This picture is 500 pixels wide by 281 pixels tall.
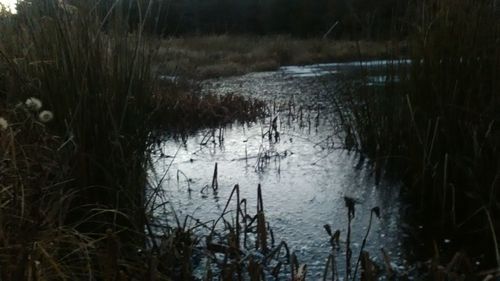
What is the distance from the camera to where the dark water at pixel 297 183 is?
2422 mm

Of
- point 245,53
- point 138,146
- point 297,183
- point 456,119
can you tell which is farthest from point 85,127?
point 245,53

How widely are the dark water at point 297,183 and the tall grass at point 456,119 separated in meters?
0.21

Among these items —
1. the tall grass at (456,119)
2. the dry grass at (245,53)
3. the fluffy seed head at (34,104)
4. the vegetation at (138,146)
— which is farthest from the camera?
the dry grass at (245,53)

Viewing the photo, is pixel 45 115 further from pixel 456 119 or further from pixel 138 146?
pixel 456 119

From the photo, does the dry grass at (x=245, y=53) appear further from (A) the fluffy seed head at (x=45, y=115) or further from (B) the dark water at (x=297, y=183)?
(A) the fluffy seed head at (x=45, y=115)

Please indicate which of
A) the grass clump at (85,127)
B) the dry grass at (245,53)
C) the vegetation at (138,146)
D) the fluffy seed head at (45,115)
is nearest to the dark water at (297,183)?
the vegetation at (138,146)

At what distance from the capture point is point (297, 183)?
3.23m

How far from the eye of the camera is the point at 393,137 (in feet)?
10.5

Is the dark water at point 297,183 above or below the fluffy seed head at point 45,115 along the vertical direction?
below

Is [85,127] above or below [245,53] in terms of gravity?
above

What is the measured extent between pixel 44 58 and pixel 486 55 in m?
1.88

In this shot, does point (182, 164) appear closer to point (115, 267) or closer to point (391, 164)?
point (391, 164)

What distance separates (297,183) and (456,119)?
37.3 inches

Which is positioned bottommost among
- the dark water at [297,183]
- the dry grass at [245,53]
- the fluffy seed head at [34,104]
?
the dark water at [297,183]
